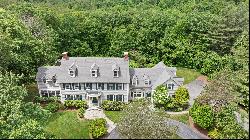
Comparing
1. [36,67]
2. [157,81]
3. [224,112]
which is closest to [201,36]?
[157,81]

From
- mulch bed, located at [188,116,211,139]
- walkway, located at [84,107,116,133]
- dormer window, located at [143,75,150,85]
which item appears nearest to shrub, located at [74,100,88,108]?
walkway, located at [84,107,116,133]

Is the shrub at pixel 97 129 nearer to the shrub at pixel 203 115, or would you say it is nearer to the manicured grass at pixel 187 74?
the shrub at pixel 203 115

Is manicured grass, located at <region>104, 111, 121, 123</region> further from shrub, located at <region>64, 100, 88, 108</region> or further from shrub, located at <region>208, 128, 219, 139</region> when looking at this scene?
shrub, located at <region>208, 128, 219, 139</region>

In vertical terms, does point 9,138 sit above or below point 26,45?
below

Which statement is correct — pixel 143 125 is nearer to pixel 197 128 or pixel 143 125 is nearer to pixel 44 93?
pixel 197 128

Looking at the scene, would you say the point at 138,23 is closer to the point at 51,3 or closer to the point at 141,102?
the point at 141,102

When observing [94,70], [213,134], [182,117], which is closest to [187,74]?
[182,117]
